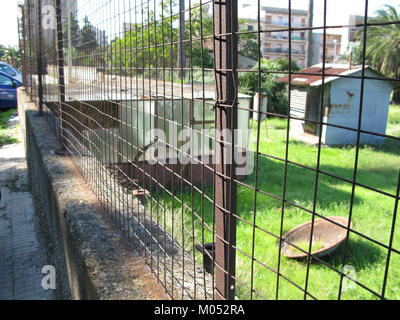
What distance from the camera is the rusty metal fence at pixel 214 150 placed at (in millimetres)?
1435

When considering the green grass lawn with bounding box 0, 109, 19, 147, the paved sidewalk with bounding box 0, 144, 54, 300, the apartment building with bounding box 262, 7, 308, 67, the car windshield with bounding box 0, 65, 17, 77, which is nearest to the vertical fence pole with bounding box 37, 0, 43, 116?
the paved sidewalk with bounding box 0, 144, 54, 300

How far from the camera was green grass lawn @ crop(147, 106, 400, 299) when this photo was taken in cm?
514

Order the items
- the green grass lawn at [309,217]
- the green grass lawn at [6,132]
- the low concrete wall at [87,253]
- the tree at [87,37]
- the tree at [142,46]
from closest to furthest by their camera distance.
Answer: the tree at [142,46], the low concrete wall at [87,253], the tree at [87,37], the green grass lawn at [309,217], the green grass lawn at [6,132]

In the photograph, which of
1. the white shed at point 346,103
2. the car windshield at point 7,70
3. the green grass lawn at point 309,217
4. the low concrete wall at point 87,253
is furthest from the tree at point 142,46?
the car windshield at point 7,70

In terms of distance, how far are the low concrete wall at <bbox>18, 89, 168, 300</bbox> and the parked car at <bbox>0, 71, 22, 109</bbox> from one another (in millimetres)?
12010

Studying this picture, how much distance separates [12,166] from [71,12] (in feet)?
16.2

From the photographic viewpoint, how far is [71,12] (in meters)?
4.03

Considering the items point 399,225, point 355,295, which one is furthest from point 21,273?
point 399,225

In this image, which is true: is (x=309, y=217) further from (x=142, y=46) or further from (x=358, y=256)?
(x=142, y=46)

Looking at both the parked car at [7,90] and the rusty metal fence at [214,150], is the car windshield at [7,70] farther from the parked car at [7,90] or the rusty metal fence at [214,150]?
the rusty metal fence at [214,150]

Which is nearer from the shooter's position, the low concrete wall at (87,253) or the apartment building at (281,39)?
the low concrete wall at (87,253)

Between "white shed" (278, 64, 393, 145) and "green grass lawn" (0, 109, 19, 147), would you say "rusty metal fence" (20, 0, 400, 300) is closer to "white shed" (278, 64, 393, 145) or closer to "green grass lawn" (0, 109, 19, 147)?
"white shed" (278, 64, 393, 145)

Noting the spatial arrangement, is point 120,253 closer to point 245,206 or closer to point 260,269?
point 260,269
